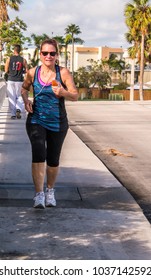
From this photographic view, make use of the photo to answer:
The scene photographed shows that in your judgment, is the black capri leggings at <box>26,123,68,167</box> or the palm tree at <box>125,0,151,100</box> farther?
the palm tree at <box>125,0,151,100</box>

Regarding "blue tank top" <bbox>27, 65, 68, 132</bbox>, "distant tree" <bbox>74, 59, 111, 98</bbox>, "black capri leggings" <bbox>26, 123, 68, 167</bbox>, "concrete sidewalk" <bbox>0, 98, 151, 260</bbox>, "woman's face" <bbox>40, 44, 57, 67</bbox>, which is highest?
"woman's face" <bbox>40, 44, 57, 67</bbox>

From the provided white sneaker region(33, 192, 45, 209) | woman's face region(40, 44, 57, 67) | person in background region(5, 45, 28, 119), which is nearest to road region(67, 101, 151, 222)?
white sneaker region(33, 192, 45, 209)

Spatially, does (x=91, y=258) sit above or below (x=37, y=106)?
below

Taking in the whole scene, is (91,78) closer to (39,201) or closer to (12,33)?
(12,33)

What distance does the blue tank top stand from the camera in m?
6.30

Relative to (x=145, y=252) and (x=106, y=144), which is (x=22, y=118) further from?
(x=145, y=252)

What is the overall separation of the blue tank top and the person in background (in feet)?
24.6

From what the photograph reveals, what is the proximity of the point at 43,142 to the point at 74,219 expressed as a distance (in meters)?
0.99

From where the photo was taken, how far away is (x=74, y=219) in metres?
5.95

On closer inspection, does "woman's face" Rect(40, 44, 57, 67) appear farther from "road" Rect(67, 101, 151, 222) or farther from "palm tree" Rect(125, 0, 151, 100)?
"palm tree" Rect(125, 0, 151, 100)

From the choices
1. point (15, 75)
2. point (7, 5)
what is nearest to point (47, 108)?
point (15, 75)

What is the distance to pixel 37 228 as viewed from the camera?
5.58 metres
